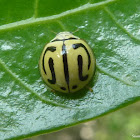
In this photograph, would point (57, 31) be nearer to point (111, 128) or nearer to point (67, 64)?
point (67, 64)

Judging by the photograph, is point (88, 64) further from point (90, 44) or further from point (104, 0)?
point (104, 0)

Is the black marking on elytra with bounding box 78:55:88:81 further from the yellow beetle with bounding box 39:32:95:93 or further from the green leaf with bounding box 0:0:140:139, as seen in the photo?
the green leaf with bounding box 0:0:140:139

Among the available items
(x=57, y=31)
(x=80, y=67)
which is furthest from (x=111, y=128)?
(x=57, y=31)

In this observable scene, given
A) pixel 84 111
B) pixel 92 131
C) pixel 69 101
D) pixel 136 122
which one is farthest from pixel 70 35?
pixel 92 131

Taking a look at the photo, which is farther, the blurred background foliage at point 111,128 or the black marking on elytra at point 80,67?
the blurred background foliage at point 111,128

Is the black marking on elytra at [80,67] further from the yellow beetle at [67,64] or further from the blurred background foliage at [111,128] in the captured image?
the blurred background foliage at [111,128]

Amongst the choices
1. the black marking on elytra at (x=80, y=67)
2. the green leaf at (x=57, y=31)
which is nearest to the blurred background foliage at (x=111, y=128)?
the black marking on elytra at (x=80, y=67)

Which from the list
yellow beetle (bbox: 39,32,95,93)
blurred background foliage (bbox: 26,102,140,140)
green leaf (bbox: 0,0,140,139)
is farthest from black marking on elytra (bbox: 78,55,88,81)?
blurred background foliage (bbox: 26,102,140,140)
